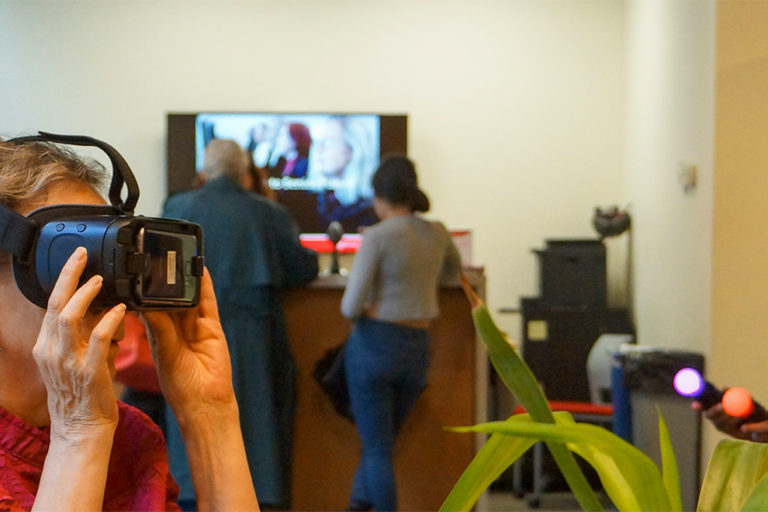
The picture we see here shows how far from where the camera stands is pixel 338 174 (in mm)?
4895

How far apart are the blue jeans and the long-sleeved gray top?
0.20 feet

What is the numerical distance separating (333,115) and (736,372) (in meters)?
2.96

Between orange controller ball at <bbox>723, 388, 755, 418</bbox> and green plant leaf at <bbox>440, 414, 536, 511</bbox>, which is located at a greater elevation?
green plant leaf at <bbox>440, 414, 536, 511</bbox>

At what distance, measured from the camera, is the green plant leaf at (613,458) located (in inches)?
19.9

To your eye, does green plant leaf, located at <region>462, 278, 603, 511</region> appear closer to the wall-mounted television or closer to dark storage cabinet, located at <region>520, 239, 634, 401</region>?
dark storage cabinet, located at <region>520, 239, 634, 401</region>

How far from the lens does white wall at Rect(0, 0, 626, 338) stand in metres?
4.99

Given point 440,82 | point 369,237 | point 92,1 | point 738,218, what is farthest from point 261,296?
point 440,82

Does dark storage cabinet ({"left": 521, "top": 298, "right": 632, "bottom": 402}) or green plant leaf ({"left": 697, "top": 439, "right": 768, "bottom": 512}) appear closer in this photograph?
green plant leaf ({"left": 697, "top": 439, "right": 768, "bottom": 512})

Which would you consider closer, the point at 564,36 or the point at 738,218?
the point at 738,218

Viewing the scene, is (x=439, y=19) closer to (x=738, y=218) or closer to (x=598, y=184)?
(x=598, y=184)

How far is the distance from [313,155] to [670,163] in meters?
2.01

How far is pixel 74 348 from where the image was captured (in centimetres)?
75

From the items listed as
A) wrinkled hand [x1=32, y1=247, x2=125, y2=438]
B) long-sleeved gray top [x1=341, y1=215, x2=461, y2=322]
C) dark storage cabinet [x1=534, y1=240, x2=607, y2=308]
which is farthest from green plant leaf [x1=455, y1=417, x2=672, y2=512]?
dark storage cabinet [x1=534, y1=240, x2=607, y2=308]

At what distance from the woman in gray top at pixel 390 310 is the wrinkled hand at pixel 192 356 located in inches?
72.0
